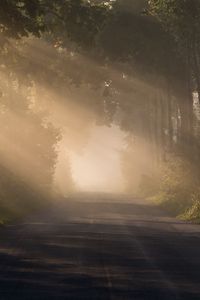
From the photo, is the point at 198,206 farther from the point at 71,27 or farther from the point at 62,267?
the point at 62,267

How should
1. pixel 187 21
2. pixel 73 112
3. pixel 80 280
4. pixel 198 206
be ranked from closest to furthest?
1. pixel 80 280
2. pixel 198 206
3. pixel 187 21
4. pixel 73 112

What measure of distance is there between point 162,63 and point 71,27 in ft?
71.7

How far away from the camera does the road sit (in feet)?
45.5

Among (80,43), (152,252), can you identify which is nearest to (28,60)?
(80,43)

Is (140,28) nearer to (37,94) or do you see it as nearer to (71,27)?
(37,94)

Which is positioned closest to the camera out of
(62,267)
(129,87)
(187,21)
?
(62,267)

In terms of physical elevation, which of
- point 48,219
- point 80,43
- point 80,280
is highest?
point 80,43

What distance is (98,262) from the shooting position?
18.3 meters

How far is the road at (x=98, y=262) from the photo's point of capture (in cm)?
1387

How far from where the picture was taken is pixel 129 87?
6506cm

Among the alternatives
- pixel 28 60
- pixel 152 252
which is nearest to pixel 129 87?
pixel 28 60

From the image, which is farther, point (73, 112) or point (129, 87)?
point (73, 112)

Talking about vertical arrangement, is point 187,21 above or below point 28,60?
above

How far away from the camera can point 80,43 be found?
1331 inches
